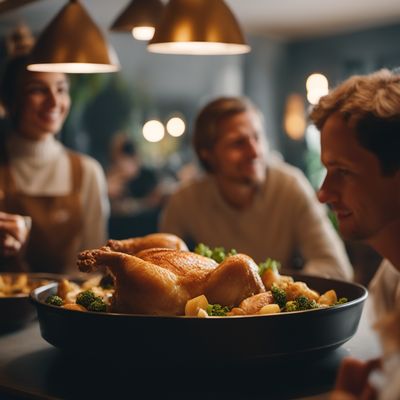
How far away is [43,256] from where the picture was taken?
10.9ft

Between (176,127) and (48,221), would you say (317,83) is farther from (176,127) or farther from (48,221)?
(176,127)

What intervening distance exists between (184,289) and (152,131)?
25.7ft

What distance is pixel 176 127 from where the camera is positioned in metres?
9.67

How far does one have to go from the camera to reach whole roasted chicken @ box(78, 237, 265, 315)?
147cm

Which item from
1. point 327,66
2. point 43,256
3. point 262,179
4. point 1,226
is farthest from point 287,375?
point 327,66

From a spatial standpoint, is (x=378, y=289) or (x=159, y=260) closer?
(x=159, y=260)

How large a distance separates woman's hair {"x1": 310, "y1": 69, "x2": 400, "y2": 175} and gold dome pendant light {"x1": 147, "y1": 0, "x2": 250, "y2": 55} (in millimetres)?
363

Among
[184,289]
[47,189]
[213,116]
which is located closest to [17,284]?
[184,289]

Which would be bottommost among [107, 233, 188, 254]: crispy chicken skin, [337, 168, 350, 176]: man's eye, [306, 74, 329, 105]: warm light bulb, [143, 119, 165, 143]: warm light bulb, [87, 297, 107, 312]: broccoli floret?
[143, 119, 165, 143]: warm light bulb

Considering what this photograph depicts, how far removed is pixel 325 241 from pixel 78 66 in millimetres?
1195

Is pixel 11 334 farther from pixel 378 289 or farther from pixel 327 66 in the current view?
pixel 327 66

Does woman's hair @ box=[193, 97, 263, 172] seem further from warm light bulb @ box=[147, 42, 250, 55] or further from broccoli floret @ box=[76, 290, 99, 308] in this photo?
broccoli floret @ box=[76, 290, 99, 308]

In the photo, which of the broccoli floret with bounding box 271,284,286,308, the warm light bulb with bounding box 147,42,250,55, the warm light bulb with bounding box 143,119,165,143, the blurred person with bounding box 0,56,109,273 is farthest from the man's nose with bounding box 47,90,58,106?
the warm light bulb with bounding box 143,119,165,143

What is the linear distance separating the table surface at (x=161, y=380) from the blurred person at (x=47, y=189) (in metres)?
1.74
